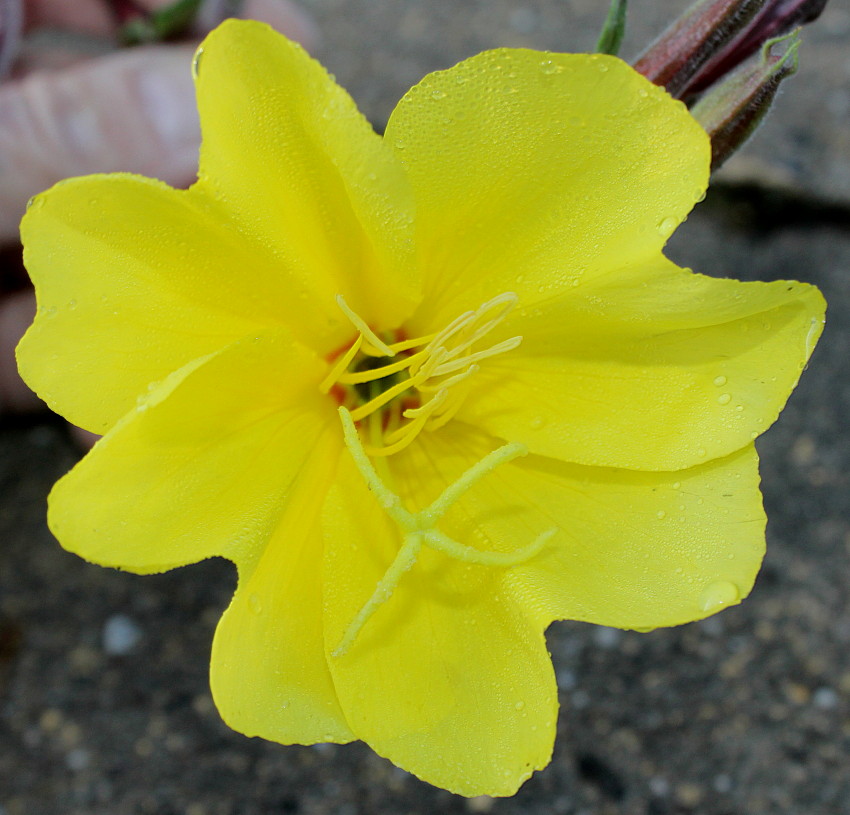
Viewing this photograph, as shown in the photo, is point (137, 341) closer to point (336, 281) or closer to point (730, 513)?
point (336, 281)

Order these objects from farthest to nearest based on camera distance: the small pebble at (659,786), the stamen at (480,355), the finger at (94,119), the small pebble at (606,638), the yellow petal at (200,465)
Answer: the small pebble at (606,638) → the small pebble at (659,786) → the finger at (94,119) → the stamen at (480,355) → the yellow petal at (200,465)

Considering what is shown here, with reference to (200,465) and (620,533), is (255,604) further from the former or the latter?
(620,533)

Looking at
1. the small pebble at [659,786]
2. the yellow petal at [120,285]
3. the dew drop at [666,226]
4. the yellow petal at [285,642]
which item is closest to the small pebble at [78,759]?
the small pebble at [659,786]

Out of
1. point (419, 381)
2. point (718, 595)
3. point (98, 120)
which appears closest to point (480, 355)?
point (419, 381)

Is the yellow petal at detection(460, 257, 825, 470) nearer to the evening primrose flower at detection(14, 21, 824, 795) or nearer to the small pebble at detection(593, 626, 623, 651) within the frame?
the evening primrose flower at detection(14, 21, 824, 795)

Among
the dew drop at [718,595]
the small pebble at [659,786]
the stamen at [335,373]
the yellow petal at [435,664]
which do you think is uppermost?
the stamen at [335,373]

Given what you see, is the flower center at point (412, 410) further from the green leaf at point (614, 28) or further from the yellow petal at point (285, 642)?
the green leaf at point (614, 28)
